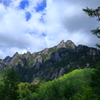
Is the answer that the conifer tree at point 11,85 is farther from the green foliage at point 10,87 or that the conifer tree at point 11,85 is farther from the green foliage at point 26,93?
the green foliage at point 26,93

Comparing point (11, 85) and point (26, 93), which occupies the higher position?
point (26, 93)

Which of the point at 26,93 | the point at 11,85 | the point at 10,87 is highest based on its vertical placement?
the point at 26,93

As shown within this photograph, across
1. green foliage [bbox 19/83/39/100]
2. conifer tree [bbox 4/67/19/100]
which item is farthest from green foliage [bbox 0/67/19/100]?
green foliage [bbox 19/83/39/100]

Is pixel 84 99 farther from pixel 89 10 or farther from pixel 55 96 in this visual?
pixel 55 96

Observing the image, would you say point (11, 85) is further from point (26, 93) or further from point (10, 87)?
point (26, 93)

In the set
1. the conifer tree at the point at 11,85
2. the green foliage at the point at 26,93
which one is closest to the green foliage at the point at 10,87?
the conifer tree at the point at 11,85

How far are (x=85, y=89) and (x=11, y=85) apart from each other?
1959 centimetres

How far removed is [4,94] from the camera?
2995cm

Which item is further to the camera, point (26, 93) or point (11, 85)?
point (26, 93)

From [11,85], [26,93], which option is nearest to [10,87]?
[11,85]

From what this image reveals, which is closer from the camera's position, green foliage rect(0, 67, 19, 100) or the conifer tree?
green foliage rect(0, 67, 19, 100)

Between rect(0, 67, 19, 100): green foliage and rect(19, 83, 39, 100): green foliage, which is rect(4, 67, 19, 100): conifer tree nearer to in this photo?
rect(0, 67, 19, 100): green foliage

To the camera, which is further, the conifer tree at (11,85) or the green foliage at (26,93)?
the green foliage at (26,93)

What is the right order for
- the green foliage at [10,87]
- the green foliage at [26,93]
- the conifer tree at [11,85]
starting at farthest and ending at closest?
1. the green foliage at [26,93]
2. the conifer tree at [11,85]
3. the green foliage at [10,87]
